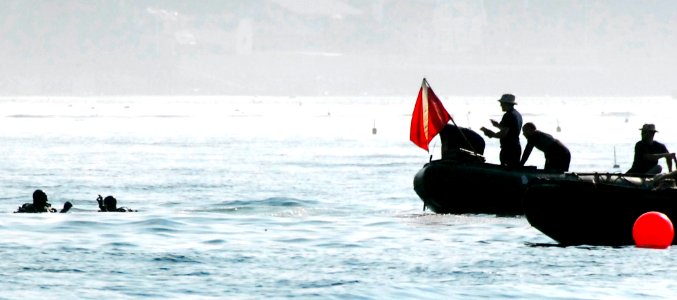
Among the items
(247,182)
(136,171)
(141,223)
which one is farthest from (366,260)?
(136,171)

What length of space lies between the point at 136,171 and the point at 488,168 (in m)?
33.3

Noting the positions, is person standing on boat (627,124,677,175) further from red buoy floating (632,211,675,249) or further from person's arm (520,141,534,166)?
red buoy floating (632,211,675,249)

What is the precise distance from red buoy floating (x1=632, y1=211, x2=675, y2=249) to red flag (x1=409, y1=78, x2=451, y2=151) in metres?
7.69

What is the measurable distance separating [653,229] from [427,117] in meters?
Result: 8.26

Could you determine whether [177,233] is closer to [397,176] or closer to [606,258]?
[606,258]

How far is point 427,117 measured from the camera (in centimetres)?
2975

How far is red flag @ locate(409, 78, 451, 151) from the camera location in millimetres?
29594

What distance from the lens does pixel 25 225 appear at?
26.9 meters

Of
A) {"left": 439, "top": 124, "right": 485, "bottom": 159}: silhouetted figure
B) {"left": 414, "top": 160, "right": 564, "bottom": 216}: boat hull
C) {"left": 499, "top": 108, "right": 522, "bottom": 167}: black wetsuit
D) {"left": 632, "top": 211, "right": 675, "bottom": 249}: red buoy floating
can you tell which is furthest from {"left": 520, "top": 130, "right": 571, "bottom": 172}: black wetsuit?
{"left": 632, "top": 211, "right": 675, "bottom": 249}: red buoy floating

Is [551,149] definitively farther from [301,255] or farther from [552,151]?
[301,255]

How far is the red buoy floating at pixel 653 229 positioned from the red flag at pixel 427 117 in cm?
769

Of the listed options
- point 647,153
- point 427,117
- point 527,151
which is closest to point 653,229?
point 647,153

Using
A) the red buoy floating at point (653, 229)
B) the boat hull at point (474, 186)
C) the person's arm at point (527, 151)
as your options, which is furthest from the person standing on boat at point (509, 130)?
the red buoy floating at point (653, 229)

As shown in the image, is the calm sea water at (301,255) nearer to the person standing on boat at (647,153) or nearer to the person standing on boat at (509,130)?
the person standing on boat at (509,130)
